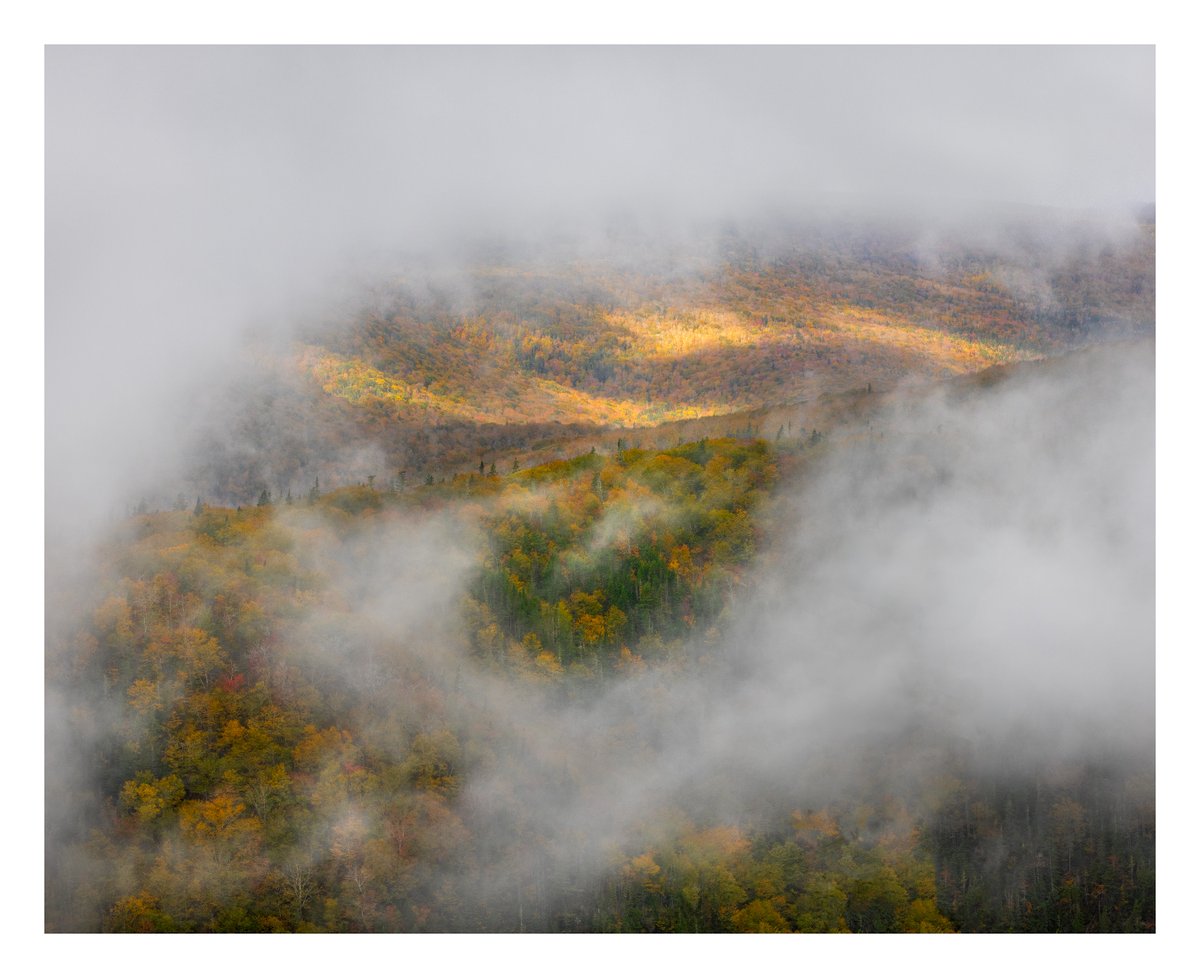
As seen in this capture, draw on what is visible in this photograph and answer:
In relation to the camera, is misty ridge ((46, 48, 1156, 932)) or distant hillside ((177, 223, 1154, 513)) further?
distant hillside ((177, 223, 1154, 513))

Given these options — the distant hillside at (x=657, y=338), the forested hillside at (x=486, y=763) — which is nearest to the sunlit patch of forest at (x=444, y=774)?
the forested hillside at (x=486, y=763)

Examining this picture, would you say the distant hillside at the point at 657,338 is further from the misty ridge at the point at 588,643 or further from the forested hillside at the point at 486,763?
the forested hillside at the point at 486,763

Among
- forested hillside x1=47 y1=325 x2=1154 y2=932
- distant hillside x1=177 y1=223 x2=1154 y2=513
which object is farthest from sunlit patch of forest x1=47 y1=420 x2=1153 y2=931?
distant hillside x1=177 y1=223 x2=1154 y2=513

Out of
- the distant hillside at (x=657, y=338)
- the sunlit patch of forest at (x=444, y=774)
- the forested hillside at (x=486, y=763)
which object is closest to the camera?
the sunlit patch of forest at (x=444, y=774)

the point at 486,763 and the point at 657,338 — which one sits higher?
the point at 657,338

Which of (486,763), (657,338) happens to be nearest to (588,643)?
(486,763)

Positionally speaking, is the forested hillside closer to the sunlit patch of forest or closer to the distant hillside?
the sunlit patch of forest

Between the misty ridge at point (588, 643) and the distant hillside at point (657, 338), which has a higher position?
the distant hillside at point (657, 338)

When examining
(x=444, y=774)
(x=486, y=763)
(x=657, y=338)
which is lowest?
(x=444, y=774)

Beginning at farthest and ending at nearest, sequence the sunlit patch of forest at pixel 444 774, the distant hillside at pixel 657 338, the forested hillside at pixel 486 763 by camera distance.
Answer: the distant hillside at pixel 657 338
the forested hillside at pixel 486 763
the sunlit patch of forest at pixel 444 774

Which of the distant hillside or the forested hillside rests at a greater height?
the distant hillside

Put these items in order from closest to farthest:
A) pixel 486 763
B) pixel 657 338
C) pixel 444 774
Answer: pixel 444 774 < pixel 486 763 < pixel 657 338

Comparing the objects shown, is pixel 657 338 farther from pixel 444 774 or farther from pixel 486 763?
pixel 444 774
